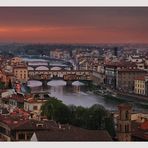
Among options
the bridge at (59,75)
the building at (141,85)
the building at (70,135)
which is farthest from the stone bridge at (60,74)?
the building at (70,135)

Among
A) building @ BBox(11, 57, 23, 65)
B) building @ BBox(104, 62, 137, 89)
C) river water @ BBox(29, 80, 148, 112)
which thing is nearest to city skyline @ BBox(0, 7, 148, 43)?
building @ BBox(11, 57, 23, 65)

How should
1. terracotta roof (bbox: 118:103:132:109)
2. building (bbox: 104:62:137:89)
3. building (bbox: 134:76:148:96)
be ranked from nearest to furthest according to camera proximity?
terracotta roof (bbox: 118:103:132:109) → building (bbox: 134:76:148:96) → building (bbox: 104:62:137:89)

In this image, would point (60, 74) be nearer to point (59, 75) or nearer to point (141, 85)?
point (59, 75)

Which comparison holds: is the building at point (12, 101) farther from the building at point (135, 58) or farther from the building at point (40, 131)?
the building at point (135, 58)

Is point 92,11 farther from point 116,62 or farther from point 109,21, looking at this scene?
point 116,62

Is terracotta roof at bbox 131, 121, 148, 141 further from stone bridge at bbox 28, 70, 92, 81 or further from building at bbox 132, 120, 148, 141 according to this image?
stone bridge at bbox 28, 70, 92, 81

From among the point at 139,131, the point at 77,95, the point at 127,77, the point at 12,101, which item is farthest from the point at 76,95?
the point at 139,131
